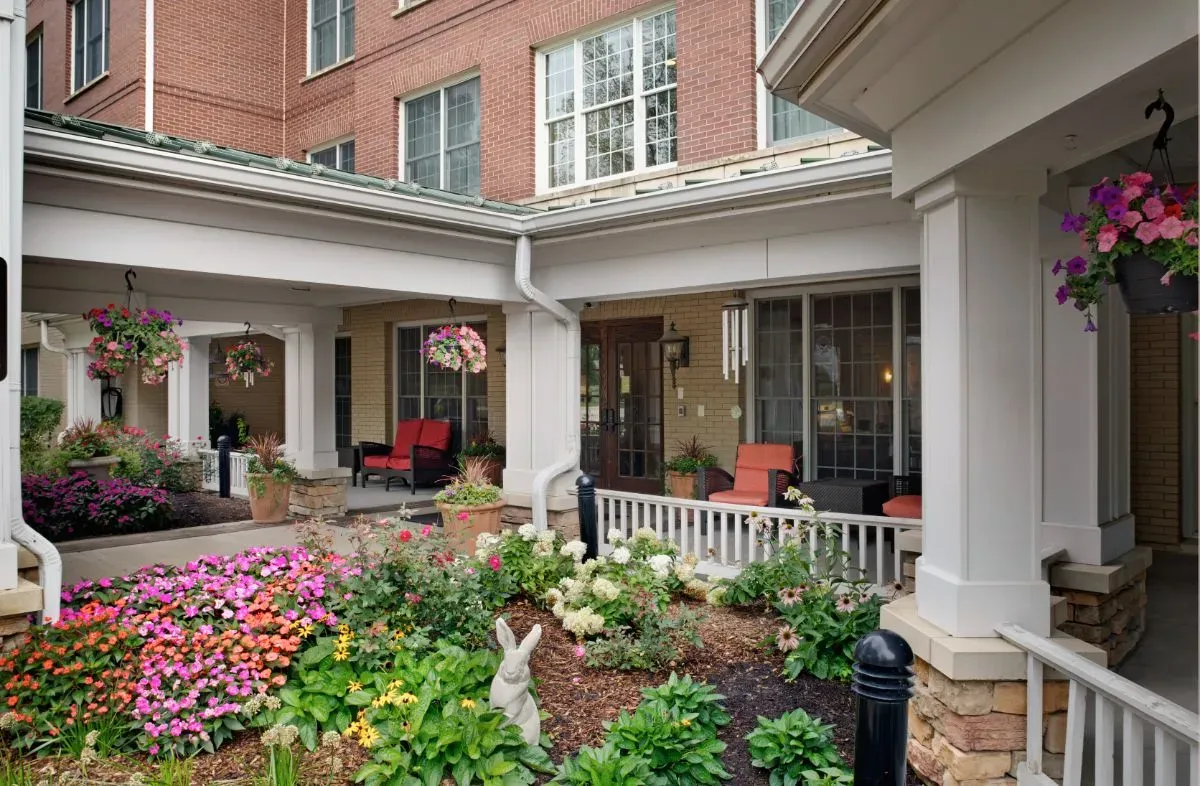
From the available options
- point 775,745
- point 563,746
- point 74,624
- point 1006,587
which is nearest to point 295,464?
point 74,624

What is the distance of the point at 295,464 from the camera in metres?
10.6

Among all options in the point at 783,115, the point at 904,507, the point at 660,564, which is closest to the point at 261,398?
the point at 783,115

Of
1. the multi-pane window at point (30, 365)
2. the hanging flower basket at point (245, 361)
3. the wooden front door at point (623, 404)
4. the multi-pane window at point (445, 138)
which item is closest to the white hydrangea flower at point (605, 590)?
the wooden front door at point (623, 404)

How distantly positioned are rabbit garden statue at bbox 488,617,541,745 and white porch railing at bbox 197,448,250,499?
30.3 ft

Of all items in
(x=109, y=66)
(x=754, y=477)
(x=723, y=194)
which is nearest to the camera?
(x=723, y=194)

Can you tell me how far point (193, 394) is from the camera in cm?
1377

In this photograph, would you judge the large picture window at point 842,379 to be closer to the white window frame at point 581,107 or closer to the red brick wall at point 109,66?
the white window frame at point 581,107

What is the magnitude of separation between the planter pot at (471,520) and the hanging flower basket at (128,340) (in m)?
2.95

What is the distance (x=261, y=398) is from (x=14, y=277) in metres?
14.8

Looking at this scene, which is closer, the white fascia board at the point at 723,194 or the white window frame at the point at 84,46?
the white fascia board at the point at 723,194

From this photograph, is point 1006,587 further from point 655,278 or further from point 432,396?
point 432,396

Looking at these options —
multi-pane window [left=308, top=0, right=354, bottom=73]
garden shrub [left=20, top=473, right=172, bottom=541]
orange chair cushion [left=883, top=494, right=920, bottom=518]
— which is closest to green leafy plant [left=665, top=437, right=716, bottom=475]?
orange chair cushion [left=883, top=494, right=920, bottom=518]

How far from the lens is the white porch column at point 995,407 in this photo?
3309 mm

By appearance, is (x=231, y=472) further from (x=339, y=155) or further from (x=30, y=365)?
(x=30, y=365)
